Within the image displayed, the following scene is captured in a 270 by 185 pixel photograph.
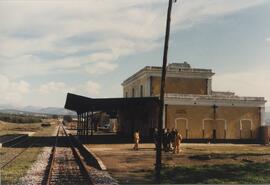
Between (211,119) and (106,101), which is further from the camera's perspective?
(211,119)

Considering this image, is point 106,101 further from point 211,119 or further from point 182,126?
point 211,119

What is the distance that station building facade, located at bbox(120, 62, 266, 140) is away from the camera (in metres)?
41.8

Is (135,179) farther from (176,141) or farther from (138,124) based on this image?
(138,124)

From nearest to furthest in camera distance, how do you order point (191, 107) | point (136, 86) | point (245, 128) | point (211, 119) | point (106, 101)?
1. point (106, 101)
2. point (191, 107)
3. point (211, 119)
4. point (245, 128)
5. point (136, 86)

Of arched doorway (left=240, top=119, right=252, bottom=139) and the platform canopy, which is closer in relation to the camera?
the platform canopy

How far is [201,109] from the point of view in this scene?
139 ft

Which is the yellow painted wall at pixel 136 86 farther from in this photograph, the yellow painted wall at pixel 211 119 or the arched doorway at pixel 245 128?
the arched doorway at pixel 245 128

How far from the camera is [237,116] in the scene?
43.8 m

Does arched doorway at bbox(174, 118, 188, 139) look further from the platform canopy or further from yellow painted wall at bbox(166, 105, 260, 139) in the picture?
the platform canopy

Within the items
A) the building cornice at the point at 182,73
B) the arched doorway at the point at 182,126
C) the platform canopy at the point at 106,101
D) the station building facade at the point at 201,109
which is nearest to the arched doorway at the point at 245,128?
the station building facade at the point at 201,109

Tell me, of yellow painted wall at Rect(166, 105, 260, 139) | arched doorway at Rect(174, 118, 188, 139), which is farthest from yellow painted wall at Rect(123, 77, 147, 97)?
arched doorway at Rect(174, 118, 188, 139)

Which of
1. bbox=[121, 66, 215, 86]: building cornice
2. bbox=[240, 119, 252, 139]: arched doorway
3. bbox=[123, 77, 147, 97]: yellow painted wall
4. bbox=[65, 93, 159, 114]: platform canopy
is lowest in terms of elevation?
bbox=[240, 119, 252, 139]: arched doorway

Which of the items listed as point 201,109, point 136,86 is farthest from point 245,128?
point 136,86

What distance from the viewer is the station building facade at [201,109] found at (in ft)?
137
